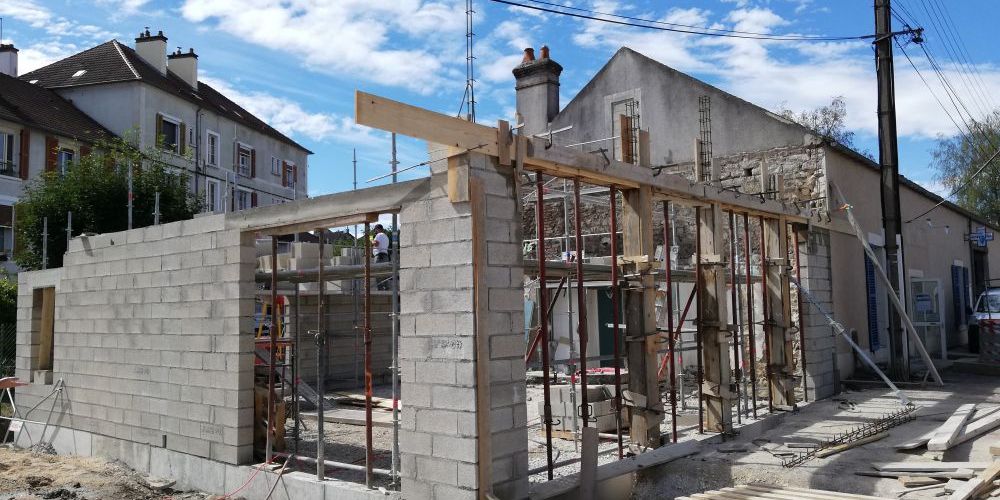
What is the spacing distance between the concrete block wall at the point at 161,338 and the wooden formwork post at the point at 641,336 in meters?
4.16

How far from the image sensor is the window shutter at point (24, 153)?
24.6 m

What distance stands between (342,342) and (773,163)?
31.9 feet

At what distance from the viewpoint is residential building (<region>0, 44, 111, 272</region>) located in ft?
78.5

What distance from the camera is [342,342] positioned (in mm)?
16453

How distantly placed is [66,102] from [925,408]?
3162 cm

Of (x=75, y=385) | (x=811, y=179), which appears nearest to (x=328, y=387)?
(x=75, y=385)

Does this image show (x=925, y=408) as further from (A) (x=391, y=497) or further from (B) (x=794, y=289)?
(A) (x=391, y=497)

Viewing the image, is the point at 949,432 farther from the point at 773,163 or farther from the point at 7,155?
the point at 7,155

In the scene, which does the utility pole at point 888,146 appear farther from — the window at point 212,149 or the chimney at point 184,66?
the chimney at point 184,66

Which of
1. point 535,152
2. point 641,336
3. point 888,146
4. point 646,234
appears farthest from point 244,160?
point 535,152

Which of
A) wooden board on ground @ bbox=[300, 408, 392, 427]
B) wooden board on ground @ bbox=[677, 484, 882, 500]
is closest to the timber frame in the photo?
wooden board on ground @ bbox=[677, 484, 882, 500]

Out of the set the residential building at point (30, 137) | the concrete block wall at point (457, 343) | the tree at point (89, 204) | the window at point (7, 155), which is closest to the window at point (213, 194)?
the residential building at point (30, 137)

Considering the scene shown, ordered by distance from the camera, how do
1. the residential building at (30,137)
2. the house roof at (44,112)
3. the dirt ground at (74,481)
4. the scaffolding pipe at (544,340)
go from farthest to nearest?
the house roof at (44,112)
the residential building at (30,137)
the dirt ground at (74,481)
the scaffolding pipe at (544,340)

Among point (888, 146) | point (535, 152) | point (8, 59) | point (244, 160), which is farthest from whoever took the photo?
point (244, 160)
